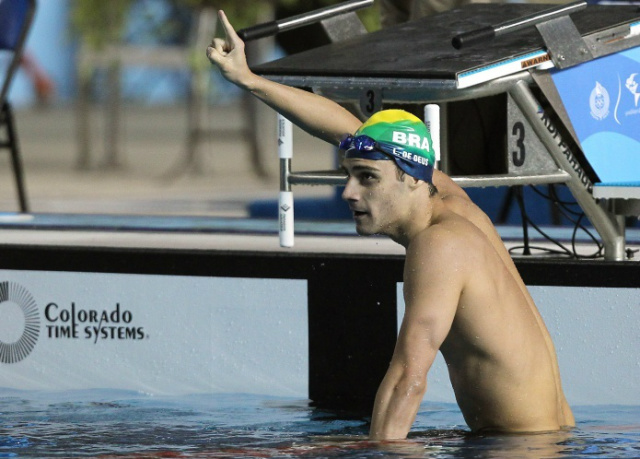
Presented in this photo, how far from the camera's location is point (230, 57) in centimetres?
459

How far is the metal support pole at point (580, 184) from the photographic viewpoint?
5.64 metres

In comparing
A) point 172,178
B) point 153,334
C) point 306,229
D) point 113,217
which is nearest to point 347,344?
point 153,334

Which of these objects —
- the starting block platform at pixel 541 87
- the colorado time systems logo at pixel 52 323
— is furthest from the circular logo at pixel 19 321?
the starting block platform at pixel 541 87

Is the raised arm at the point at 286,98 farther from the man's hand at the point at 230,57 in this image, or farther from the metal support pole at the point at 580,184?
the metal support pole at the point at 580,184

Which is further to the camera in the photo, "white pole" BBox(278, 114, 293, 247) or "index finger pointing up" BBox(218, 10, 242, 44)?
"white pole" BBox(278, 114, 293, 247)

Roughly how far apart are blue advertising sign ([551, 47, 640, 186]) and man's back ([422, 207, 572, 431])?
128cm

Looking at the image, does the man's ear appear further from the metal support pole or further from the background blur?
the background blur

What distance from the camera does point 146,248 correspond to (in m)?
6.23

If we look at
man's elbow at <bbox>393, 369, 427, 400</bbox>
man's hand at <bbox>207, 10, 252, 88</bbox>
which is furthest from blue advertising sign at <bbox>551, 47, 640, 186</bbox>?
man's elbow at <bbox>393, 369, 427, 400</bbox>

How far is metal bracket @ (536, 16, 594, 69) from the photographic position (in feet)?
18.4

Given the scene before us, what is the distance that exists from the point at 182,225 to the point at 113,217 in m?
0.68

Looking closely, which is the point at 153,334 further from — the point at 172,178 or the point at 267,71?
the point at 172,178

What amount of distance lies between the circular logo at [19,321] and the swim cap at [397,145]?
2545 millimetres

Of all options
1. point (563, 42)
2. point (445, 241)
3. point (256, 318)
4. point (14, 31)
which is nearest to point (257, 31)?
point (563, 42)
